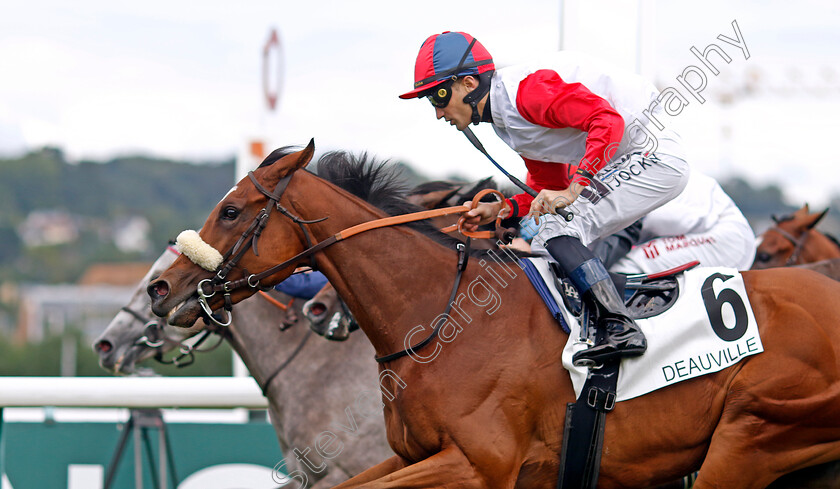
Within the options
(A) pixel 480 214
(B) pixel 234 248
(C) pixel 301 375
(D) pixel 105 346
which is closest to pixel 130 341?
(D) pixel 105 346

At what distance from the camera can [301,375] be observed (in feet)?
13.7

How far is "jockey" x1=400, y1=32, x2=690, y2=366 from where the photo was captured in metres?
2.93

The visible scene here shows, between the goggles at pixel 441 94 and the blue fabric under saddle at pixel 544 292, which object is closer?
the blue fabric under saddle at pixel 544 292

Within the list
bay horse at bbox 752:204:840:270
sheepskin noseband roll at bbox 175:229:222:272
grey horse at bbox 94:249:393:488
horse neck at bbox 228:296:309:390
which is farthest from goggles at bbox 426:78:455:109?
bay horse at bbox 752:204:840:270

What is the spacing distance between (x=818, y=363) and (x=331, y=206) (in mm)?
1724

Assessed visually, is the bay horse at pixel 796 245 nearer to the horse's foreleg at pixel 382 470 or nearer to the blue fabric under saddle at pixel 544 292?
the blue fabric under saddle at pixel 544 292

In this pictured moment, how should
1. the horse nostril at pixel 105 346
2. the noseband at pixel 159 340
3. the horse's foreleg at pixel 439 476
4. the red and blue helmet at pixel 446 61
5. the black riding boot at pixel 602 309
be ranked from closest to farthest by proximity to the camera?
the horse's foreleg at pixel 439 476 < the black riding boot at pixel 602 309 < the red and blue helmet at pixel 446 61 < the noseband at pixel 159 340 < the horse nostril at pixel 105 346

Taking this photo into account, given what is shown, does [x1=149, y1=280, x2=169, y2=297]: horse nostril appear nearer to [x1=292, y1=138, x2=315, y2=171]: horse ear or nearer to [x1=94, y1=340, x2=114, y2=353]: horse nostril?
[x1=292, y1=138, x2=315, y2=171]: horse ear

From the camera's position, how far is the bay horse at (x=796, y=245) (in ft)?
20.6

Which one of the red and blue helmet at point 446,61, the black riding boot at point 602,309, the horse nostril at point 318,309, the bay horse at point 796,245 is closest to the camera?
the black riding boot at point 602,309

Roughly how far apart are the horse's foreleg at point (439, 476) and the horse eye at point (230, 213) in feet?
3.24

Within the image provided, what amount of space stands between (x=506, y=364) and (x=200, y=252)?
1.07 meters

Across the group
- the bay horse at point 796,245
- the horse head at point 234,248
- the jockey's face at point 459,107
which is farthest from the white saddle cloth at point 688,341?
the bay horse at point 796,245

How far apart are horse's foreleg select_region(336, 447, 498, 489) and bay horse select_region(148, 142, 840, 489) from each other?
5 centimetres
